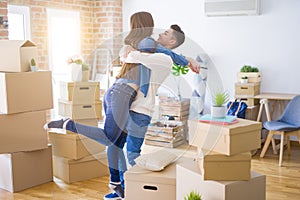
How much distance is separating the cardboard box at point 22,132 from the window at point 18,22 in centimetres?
157

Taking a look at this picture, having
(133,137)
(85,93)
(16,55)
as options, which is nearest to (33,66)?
(16,55)

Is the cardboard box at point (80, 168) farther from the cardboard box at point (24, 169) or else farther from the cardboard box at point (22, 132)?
the cardboard box at point (22, 132)

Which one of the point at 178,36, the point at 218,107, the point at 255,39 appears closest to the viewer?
the point at 218,107

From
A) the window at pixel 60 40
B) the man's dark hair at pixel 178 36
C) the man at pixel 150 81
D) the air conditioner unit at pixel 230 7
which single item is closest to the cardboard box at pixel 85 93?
the man at pixel 150 81

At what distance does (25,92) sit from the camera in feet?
9.53

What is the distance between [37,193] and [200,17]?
2.96 meters

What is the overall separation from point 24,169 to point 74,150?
0.42 m

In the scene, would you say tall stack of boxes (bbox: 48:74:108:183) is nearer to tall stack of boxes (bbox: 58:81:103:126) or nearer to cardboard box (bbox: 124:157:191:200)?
tall stack of boxes (bbox: 58:81:103:126)

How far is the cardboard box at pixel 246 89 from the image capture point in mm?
4155

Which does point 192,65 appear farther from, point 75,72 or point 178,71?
point 75,72

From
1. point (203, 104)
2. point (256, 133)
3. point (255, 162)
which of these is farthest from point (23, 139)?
point (255, 162)

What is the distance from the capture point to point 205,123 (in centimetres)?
212

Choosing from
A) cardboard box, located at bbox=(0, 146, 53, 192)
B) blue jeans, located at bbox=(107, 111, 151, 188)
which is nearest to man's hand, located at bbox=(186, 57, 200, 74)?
blue jeans, located at bbox=(107, 111, 151, 188)

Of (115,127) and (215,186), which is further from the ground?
(115,127)
